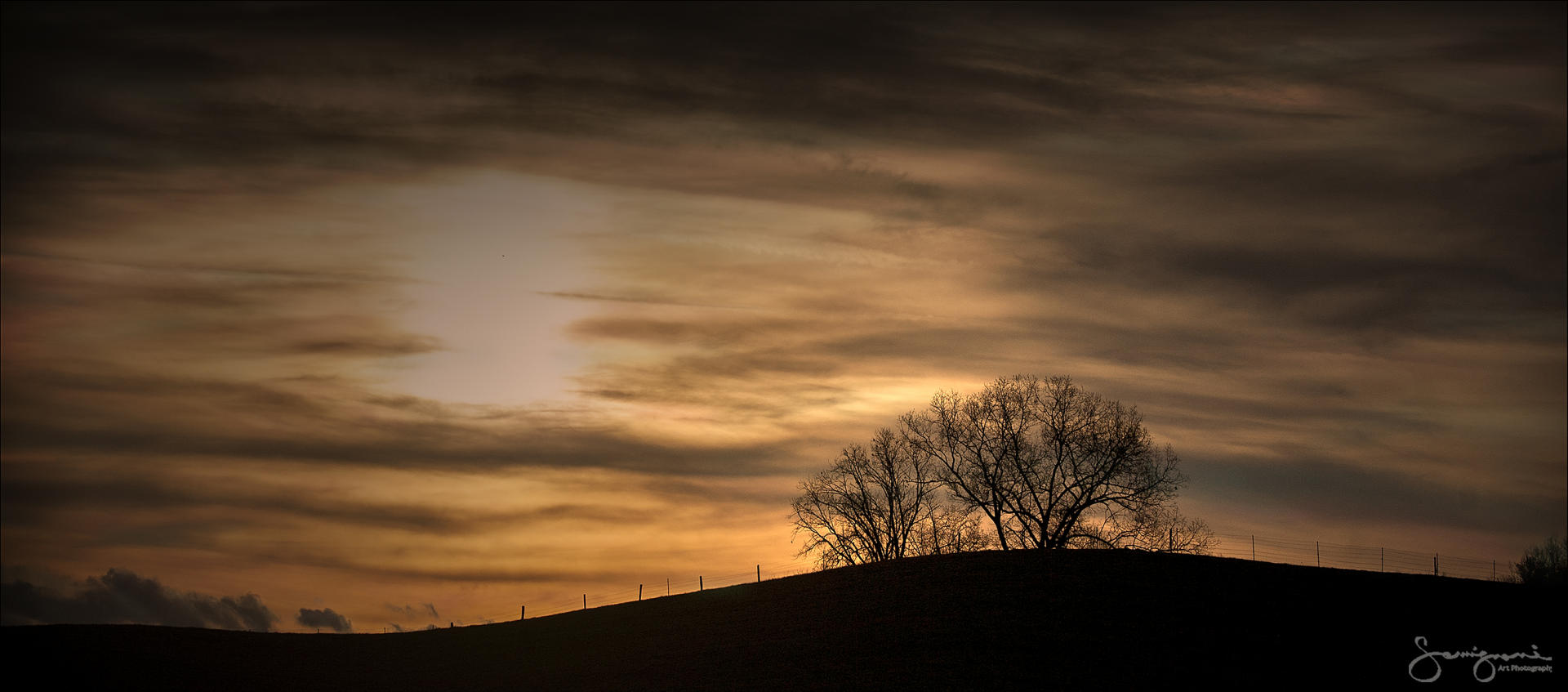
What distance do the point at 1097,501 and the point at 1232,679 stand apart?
2859 centimetres

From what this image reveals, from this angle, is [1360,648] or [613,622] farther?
[613,622]

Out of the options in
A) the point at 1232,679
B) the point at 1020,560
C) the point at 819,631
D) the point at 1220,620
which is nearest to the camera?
the point at 1232,679

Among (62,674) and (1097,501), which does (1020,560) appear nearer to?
(1097,501)

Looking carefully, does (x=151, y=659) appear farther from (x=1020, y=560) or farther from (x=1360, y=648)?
(x=1360, y=648)

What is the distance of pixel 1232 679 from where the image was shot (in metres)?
40.3

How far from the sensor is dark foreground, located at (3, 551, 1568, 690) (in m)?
42.3

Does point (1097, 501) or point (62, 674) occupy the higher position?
point (1097, 501)

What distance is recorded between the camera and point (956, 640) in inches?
1825

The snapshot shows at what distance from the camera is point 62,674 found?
49.0 metres

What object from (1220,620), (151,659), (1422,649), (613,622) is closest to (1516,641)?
A: (1422,649)

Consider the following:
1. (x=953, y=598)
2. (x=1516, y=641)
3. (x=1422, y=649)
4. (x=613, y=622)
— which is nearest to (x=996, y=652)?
(x=953, y=598)

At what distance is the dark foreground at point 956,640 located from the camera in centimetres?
4234

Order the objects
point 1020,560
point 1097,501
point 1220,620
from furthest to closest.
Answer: point 1097,501, point 1020,560, point 1220,620

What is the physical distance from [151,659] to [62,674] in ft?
14.4
